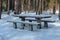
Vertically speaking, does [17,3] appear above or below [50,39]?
above

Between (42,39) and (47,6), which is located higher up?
(47,6)

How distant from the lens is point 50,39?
242 inches

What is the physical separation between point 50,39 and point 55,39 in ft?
0.61

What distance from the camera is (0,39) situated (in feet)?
20.2

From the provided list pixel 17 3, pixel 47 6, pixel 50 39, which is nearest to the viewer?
pixel 50 39

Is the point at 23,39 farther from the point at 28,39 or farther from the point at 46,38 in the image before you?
the point at 46,38

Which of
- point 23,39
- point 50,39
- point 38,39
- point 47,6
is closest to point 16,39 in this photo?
point 23,39

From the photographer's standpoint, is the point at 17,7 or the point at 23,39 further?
the point at 17,7

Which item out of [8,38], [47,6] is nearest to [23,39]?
[8,38]

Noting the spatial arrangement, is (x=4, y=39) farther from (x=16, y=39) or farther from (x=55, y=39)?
(x=55, y=39)

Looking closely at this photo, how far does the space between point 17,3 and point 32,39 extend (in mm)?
9036

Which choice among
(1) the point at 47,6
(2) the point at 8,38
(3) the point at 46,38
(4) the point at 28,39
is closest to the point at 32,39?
(4) the point at 28,39

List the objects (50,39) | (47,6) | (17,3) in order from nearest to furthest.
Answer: (50,39)
(17,3)
(47,6)

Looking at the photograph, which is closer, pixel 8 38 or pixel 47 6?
pixel 8 38
